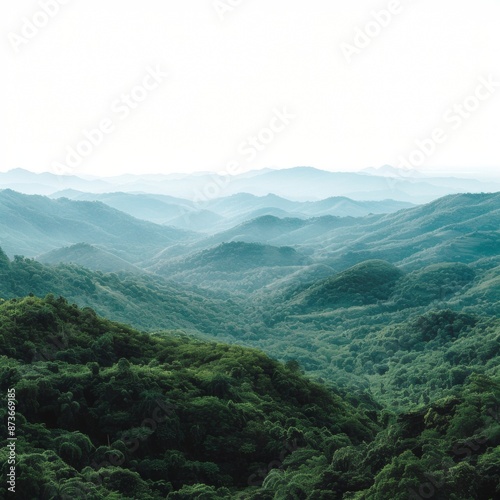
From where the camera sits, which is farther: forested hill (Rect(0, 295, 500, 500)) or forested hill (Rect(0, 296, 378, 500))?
forested hill (Rect(0, 296, 378, 500))

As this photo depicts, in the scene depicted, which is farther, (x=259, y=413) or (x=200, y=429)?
(x=259, y=413)

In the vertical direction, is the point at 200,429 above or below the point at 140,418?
below

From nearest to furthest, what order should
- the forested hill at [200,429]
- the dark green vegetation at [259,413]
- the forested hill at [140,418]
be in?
the forested hill at [200,429], the dark green vegetation at [259,413], the forested hill at [140,418]

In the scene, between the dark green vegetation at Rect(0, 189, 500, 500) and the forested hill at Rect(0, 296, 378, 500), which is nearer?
the dark green vegetation at Rect(0, 189, 500, 500)

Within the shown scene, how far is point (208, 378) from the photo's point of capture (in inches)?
1314

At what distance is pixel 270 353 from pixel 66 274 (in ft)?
139

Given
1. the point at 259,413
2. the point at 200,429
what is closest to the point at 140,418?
the point at 200,429

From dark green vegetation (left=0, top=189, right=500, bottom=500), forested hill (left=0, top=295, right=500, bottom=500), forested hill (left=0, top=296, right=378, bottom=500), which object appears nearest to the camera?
forested hill (left=0, top=295, right=500, bottom=500)

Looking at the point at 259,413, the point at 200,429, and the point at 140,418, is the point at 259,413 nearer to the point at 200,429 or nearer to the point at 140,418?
the point at 200,429

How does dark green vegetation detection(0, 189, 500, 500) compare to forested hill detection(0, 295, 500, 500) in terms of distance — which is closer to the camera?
forested hill detection(0, 295, 500, 500)

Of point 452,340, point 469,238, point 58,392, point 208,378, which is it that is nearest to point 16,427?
point 58,392

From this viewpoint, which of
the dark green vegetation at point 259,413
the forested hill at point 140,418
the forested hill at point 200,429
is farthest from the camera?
the forested hill at point 140,418

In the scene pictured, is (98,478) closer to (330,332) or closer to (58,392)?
(58,392)

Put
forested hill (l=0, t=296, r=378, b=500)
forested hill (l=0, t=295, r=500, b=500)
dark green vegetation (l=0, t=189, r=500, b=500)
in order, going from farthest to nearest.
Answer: forested hill (l=0, t=296, r=378, b=500) → dark green vegetation (l=0, t=189, r=500, b=500) → forested hill (l=0, t=295, r=500, b=500)
